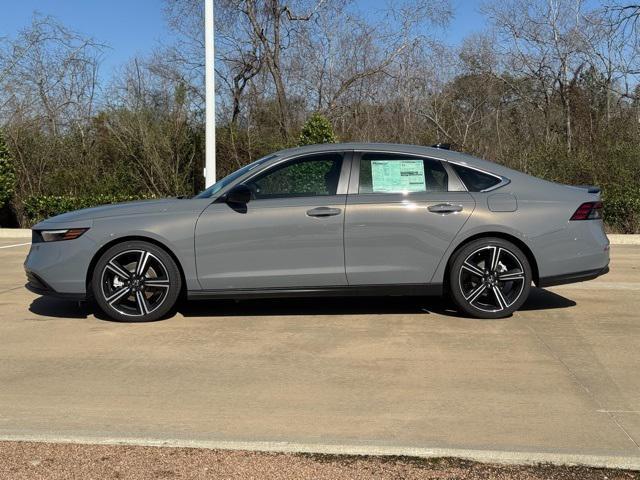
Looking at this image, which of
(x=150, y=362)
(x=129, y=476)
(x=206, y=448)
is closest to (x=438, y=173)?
(x=150, y=362)

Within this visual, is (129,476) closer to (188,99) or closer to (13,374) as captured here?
(13,374)

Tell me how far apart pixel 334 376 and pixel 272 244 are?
1.63 meters

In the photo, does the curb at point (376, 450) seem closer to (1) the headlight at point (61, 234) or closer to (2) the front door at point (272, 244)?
(2) the front door at point (272, 244)

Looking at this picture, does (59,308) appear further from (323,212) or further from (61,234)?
(323,212)

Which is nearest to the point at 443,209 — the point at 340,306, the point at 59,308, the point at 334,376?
the point at 340,306

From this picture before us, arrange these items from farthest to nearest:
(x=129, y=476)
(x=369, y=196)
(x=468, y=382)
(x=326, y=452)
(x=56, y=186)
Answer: (x=56, y=186), (x=369, y=196), (x=468, y=382), (x=326, y=452), (x=129, y=476)

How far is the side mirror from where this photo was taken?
5.51 m

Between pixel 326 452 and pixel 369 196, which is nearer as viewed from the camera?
pixel 326 452

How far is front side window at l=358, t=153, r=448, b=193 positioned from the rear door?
0.01m

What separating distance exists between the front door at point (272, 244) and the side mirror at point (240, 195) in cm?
10

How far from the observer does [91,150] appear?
695 inches

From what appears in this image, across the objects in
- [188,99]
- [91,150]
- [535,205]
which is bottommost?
[535,205]

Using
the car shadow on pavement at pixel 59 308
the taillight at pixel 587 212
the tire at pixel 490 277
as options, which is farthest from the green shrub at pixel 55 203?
the taillight at pixel 587 212

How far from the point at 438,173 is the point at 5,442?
13.4ft
